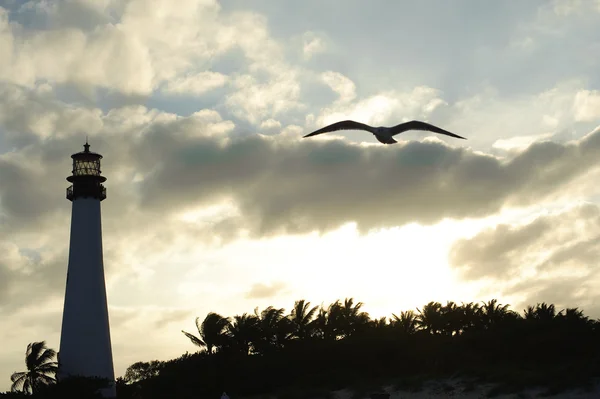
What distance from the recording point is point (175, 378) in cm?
5462

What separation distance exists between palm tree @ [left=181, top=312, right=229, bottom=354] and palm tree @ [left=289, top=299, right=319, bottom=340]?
607cm

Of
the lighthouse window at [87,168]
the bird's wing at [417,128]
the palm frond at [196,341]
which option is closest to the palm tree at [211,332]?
the palm frond at [196,341]

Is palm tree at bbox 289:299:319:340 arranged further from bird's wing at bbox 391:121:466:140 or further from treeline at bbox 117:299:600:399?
bird's wing at bbox 391:121:466:140

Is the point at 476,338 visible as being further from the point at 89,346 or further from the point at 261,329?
the point at 89,346

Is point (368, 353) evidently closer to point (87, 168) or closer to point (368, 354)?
point (368, 354)

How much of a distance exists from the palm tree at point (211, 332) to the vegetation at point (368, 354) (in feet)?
0.28

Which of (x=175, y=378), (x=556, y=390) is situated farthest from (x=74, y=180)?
(x=556, y=390)

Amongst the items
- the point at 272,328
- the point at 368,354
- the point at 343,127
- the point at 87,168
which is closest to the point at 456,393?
A: the point at 368,354

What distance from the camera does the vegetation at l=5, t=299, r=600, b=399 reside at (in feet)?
147

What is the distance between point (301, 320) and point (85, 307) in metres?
20.7

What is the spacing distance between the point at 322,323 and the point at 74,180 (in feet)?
80.0

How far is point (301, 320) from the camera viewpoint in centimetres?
6391

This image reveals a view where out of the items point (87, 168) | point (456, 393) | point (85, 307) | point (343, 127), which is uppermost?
point (87, 168)

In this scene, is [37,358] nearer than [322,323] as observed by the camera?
Yes
